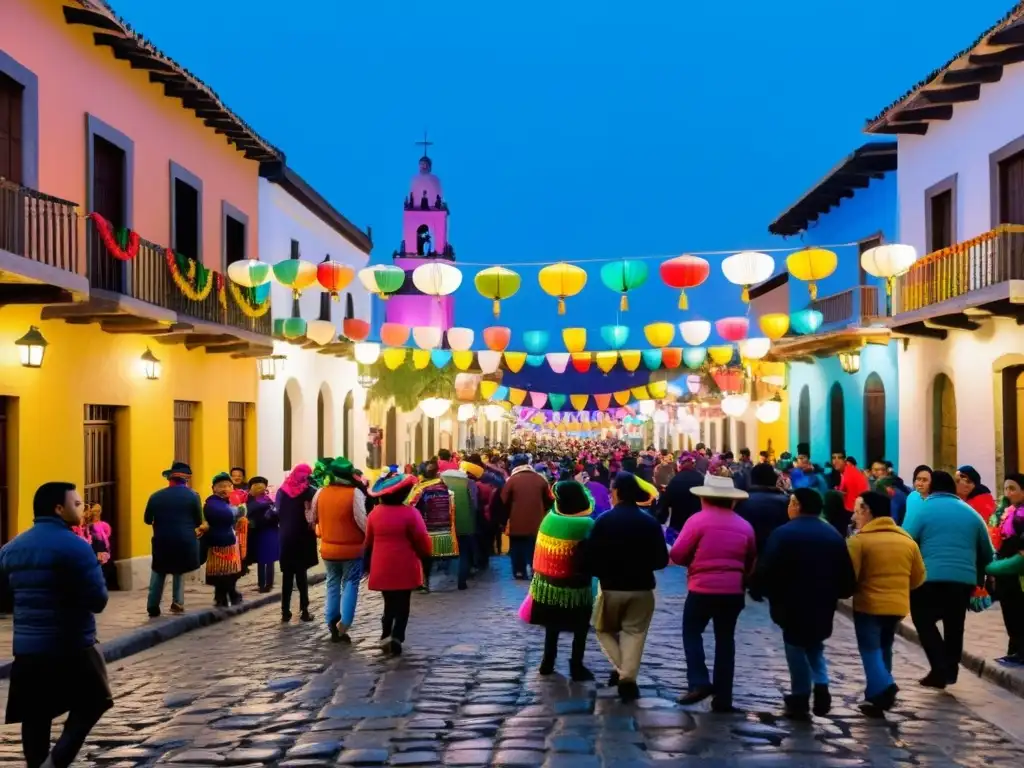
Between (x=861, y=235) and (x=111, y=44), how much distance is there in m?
17.0

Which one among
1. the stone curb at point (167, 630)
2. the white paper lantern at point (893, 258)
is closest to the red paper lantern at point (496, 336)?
the white paper lantern at point (893, 258)

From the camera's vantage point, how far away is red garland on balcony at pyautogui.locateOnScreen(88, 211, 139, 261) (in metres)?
15.6

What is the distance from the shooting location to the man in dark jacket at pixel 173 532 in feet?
46.9

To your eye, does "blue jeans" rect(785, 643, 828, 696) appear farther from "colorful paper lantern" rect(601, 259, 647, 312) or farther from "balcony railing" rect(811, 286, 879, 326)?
"balcony railing" rect(811, 286, 879, 326)

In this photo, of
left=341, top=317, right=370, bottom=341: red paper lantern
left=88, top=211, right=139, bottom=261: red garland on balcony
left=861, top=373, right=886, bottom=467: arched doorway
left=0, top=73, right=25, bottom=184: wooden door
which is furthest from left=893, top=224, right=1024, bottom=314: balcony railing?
left=0, top=73, right=25, bottom=184: wooden door

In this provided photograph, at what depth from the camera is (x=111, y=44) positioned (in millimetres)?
17297

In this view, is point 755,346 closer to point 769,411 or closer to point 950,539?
point 769,411

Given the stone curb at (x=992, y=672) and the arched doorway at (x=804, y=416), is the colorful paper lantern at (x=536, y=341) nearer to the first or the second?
the arched doorway at (x=804, y=416)

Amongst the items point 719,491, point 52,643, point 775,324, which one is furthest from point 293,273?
point 52,643

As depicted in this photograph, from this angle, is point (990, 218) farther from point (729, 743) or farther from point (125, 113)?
point (729, 743)

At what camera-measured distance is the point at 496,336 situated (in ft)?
90.2

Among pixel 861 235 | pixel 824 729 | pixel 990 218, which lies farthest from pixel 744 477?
pixel 824 729

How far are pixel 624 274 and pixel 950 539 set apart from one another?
1058 cm

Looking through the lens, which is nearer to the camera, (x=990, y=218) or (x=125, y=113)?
(x=125, y=113)
